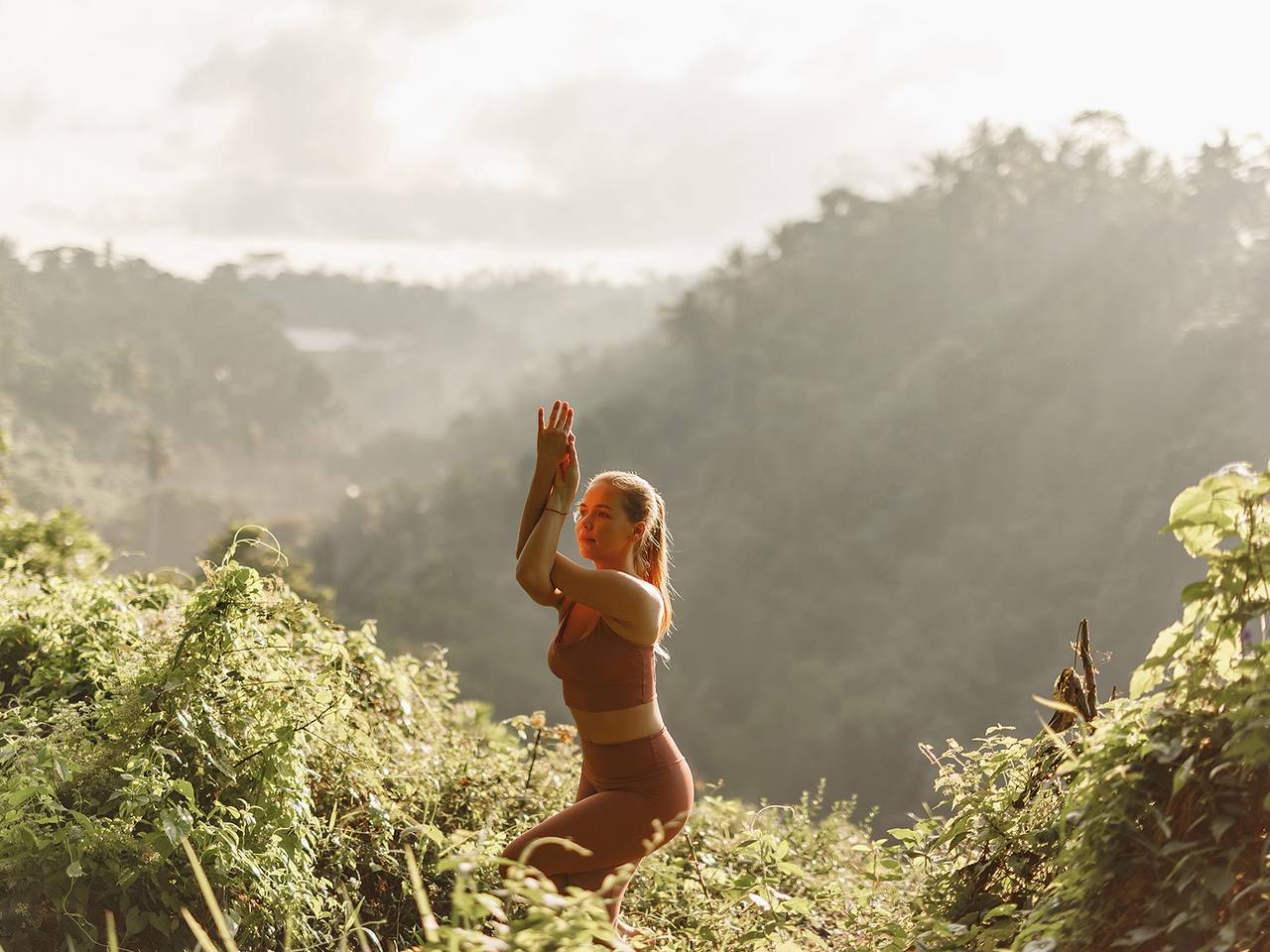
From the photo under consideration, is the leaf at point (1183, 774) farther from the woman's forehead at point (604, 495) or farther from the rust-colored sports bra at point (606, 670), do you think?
the woman's forehead at point (604, 495)

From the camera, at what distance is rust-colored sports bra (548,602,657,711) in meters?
2.73

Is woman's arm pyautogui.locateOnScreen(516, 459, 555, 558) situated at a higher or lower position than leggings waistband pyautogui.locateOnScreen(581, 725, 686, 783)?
higher

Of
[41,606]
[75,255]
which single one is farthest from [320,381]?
[41,606]

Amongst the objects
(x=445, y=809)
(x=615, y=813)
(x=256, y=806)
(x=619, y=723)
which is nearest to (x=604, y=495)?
(x=619, y=723)

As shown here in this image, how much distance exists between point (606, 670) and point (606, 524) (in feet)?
1.21

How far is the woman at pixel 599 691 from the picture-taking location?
2664mm

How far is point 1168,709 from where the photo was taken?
2.13 meters

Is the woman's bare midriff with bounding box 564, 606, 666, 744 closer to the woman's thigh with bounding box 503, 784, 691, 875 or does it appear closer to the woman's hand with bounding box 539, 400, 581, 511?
the woman's thigh with bounding box 503, 784, 691, 875

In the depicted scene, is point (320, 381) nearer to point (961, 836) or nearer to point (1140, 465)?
point (1140, 465)

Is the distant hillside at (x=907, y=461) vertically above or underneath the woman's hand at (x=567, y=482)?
above

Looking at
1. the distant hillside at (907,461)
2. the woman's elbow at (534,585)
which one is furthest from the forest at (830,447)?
the woman's elbow at (534,585)

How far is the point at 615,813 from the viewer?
8.73 feet

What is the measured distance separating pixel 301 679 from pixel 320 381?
62659 millimetres

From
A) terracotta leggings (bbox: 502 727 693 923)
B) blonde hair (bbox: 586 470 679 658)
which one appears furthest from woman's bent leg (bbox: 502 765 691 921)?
blonde hair (bbox: 586 470 679 658)
